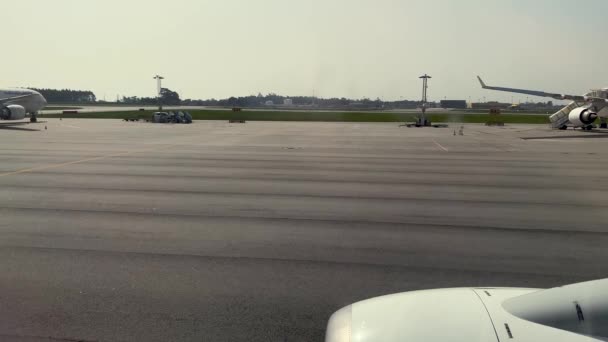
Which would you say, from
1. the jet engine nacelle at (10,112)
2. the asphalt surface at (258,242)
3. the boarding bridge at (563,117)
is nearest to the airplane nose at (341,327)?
the asphalt surface at (258,242)

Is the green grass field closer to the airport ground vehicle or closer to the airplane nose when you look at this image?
the airport ground vehicle

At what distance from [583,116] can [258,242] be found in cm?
4470

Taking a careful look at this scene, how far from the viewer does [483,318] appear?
3.56 meters

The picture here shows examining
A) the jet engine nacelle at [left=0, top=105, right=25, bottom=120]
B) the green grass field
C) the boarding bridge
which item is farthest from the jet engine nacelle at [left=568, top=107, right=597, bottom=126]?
the jet engine nacelle at [left=0, top=105, right=25, bottom=120]

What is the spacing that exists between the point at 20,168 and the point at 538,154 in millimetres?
24475

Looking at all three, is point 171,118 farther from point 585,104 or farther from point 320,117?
point 585,104

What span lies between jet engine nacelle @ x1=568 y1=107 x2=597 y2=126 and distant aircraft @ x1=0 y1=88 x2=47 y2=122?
5579 cm

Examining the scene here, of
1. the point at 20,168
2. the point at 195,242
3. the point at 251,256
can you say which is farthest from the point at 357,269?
the point at 20,168

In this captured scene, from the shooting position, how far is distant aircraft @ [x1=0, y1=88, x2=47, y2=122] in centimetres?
5425

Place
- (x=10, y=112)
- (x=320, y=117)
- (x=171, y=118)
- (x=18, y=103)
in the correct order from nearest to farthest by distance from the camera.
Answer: (x=10, y=112)
(x=18, y=103)
(x=171, y=118)
(x=320, y=117)

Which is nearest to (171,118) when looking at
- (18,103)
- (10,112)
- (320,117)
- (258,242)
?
(18,103)

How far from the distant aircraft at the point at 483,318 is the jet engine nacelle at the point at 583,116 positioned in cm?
4788

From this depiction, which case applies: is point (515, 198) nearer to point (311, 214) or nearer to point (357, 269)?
point (311, 214)

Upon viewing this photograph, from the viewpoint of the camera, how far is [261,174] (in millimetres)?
18734
